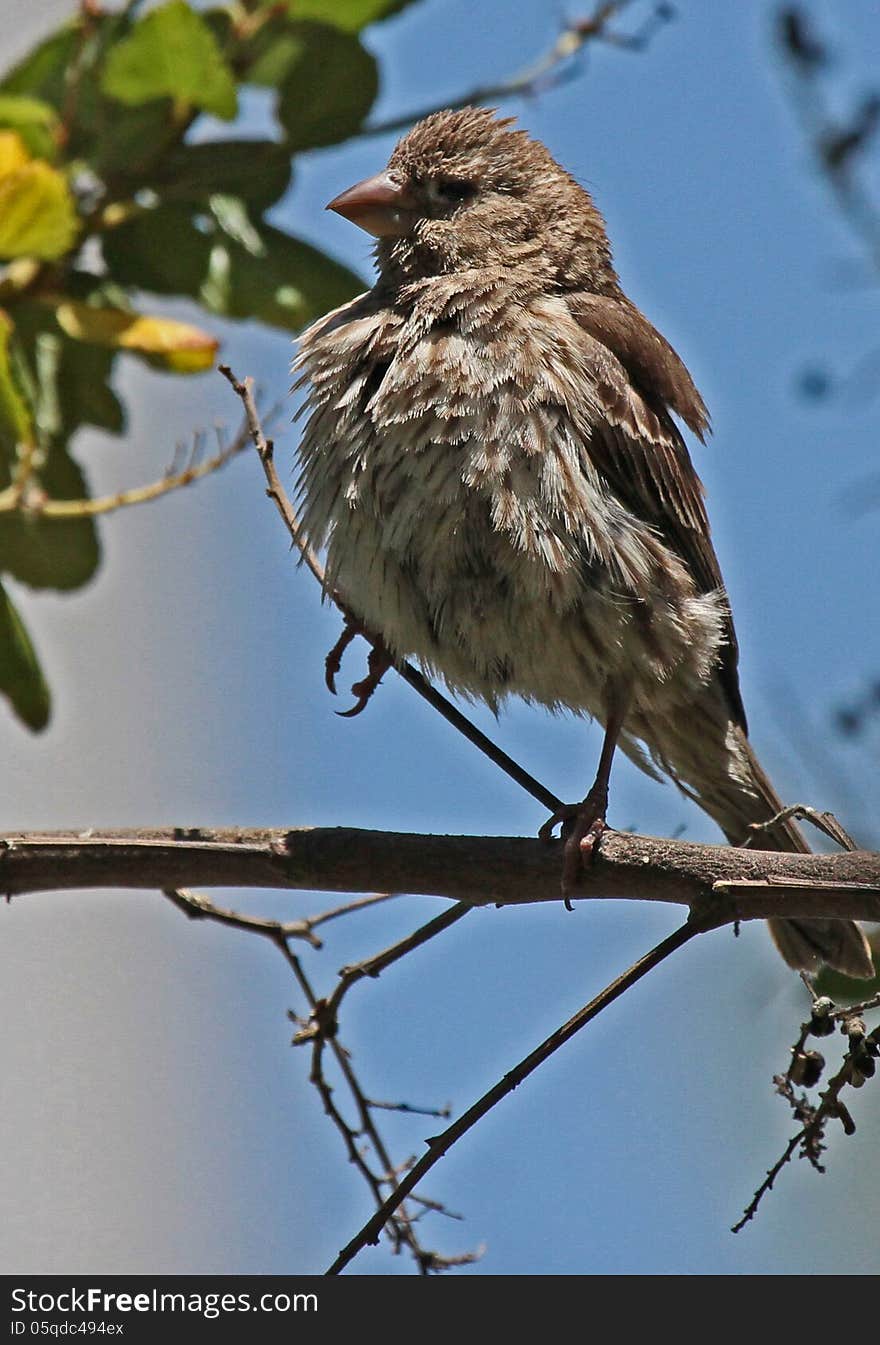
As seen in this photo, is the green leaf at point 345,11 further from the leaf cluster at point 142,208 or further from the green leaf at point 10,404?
the green leaf at point 10,404

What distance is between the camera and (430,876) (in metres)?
2.82

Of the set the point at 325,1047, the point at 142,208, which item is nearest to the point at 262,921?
the point at 325,1047

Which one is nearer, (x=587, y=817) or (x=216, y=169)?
(x=587, y=817)

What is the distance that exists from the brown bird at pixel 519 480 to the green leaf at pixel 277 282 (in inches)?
8.6

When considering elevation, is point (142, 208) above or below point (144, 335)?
above

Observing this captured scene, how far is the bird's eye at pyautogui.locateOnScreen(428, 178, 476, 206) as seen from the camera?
164 inches

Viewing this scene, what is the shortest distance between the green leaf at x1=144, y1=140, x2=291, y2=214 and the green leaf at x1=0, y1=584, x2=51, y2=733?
1.00m

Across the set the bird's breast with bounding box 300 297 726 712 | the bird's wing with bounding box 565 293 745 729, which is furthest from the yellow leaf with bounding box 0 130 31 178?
the bird's wing with bounding box 565 293 745 729

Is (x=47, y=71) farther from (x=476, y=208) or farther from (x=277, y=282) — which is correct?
(x=476, y=208)

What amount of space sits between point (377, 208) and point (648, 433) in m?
0.93

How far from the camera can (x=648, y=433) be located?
394cm

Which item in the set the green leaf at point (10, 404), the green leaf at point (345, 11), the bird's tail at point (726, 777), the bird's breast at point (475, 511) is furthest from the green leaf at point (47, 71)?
the bird's tail at point (726, 777)
